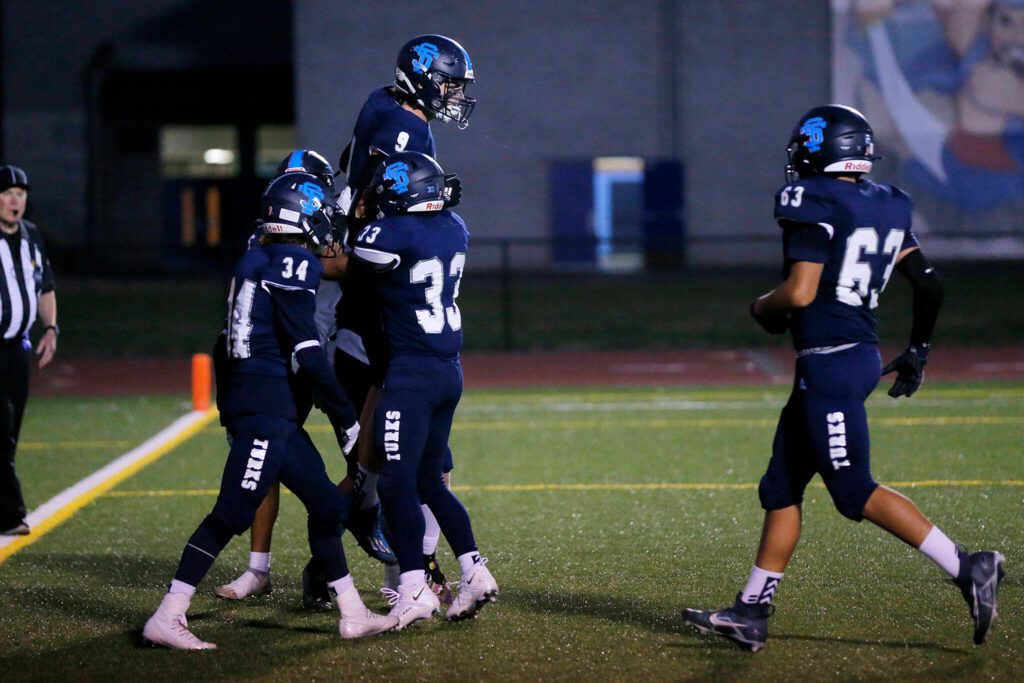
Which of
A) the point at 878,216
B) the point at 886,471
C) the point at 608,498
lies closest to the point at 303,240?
the point at 878,216

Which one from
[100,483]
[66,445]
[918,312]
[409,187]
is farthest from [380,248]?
[66,445]

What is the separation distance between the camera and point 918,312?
5.07 m

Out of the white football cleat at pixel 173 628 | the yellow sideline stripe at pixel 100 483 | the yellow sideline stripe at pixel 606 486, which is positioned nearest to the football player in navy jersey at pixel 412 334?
the white football cleat at pixel 173 628

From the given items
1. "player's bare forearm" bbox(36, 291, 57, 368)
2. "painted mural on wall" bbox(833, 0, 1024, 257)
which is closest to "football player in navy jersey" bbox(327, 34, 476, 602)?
"player's bare forearm" bbox(36, 291, 57, 368)

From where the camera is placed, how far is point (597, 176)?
27.4 meters

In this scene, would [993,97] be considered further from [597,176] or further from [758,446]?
[758,446]

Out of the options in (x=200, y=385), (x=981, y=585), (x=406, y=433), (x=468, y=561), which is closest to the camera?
(x=981, y=585)

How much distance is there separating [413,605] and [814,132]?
2.25 meters

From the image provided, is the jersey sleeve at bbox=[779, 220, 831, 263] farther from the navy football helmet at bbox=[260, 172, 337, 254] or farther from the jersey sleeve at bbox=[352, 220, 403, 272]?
the navy football helmet at bbox=[260, 172, 337, 254]

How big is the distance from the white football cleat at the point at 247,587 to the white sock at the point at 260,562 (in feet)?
0.05

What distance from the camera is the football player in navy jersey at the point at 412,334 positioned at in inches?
199

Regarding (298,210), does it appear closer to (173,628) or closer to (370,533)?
(370,533)

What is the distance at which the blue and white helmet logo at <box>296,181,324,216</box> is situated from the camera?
198 inches

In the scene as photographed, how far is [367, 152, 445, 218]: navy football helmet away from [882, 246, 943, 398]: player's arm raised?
1.72m
